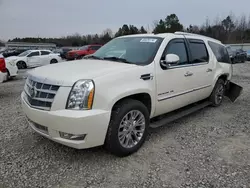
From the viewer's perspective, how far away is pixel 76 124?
262cm

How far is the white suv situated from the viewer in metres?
2.68

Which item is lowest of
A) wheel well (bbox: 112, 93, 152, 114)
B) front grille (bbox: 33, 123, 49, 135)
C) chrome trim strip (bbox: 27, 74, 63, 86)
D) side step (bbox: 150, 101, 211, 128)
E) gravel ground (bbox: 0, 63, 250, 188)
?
gravel ground (bbox: 0, 63, 250, 188)

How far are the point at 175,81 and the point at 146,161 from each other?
1489mm

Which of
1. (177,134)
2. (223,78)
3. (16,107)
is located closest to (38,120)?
(177,134)

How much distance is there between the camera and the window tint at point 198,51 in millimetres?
4451

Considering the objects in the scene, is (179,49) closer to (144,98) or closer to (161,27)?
(144,98)

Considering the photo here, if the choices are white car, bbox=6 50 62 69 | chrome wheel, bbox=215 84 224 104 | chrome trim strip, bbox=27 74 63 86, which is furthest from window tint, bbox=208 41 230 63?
white car, bbox=6 50 62 69

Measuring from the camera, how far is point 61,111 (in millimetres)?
2672

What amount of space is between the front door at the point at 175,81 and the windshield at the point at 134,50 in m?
0.20

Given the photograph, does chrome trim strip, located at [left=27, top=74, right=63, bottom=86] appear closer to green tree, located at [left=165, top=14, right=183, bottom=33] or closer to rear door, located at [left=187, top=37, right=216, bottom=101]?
rear door, located at [left=187, top=37, right=216, bottom=101]

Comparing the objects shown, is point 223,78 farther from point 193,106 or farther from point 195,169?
point 195,169

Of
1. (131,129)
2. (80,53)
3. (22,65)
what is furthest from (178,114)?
(80,53)

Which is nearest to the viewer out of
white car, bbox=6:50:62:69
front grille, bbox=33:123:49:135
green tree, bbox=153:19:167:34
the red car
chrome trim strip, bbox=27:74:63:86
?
chrome trim strip, bbox=27:74:63:86

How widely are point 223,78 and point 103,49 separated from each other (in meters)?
3.29
